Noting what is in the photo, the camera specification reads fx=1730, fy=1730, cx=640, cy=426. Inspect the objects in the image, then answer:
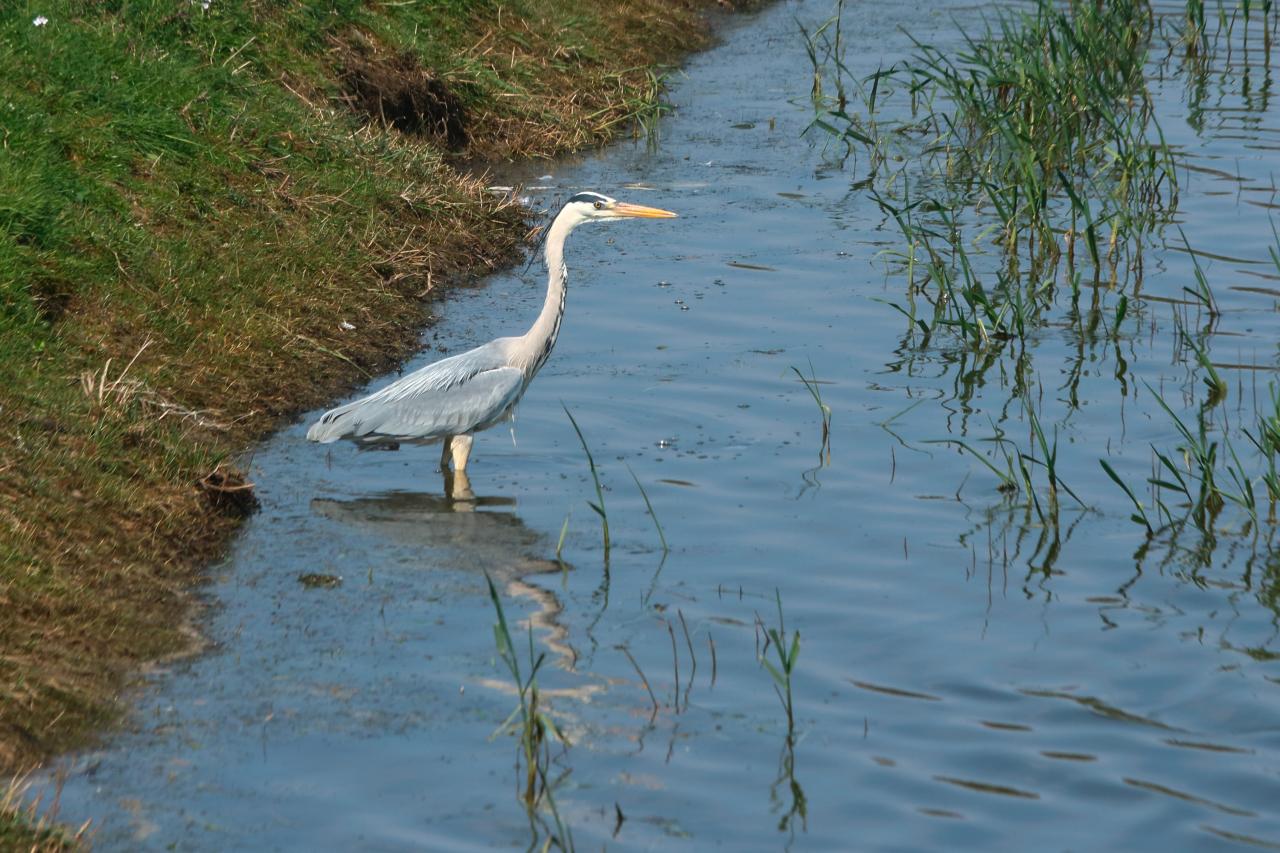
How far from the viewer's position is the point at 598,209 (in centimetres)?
882

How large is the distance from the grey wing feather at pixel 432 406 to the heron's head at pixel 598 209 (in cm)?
105

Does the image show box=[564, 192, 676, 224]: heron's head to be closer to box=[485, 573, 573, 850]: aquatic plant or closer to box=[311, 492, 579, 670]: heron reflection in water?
box=[311, 492, 579, 670]: heron reflection in water

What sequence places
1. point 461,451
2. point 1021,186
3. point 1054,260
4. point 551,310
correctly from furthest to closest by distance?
point 1021,186 → point 1054,260 → point 551,310 → point 461,451

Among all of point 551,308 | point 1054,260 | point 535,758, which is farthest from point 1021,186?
point 535,758

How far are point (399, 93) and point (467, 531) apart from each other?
6.04 meters

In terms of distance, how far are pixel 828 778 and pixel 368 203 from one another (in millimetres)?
6187

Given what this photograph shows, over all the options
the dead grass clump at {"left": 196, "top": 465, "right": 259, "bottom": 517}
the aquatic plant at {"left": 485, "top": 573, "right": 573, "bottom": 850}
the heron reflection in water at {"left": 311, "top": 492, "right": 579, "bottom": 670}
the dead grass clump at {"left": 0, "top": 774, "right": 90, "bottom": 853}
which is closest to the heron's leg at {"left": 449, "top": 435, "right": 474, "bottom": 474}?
the heron reflection in water at {"left": 311, "top": 492, "right": 579, "bottom": 670}

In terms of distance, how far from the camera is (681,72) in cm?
1554

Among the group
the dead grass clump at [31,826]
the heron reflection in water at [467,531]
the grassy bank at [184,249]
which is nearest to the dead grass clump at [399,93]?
the grassy bank at [184,249]

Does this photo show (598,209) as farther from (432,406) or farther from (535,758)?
(535,758)

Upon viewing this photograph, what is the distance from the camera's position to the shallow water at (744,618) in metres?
4.80

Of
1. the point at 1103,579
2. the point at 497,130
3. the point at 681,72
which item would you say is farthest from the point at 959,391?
the point at 681,72

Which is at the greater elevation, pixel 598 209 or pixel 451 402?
pixel 598 209

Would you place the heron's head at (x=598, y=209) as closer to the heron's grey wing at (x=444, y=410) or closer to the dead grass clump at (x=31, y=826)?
the heron's grey wing at (x=444, y=410)
